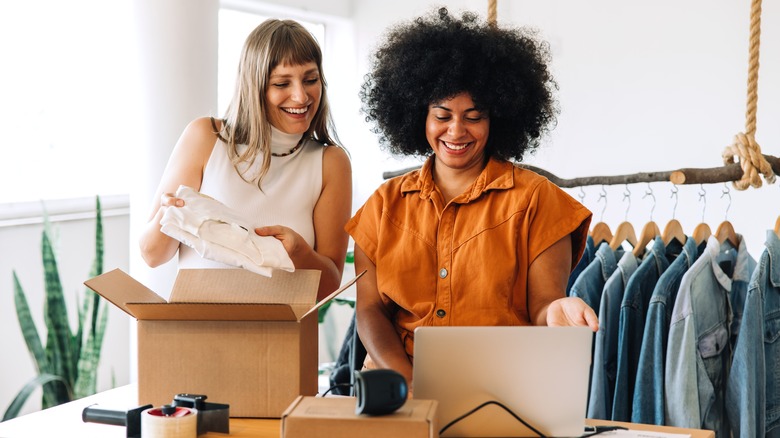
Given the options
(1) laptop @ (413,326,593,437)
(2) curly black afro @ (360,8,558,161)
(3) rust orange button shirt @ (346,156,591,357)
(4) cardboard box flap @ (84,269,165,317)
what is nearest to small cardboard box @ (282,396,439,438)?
(1) laptop @ (413,326,593,437)

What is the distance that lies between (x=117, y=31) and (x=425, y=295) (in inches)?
109

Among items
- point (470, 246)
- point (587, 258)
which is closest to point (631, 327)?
point (587, 258)

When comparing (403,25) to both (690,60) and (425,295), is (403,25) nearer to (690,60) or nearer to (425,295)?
(425,295)

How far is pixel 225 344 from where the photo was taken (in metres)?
1.63

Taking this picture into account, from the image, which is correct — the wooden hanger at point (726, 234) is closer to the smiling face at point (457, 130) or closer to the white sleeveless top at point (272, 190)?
the smiling face at point (457, 130)

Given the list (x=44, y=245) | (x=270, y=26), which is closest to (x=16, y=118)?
(x=44, y=245)

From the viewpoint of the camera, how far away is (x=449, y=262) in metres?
1.88

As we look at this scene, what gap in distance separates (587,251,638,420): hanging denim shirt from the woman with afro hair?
560mm

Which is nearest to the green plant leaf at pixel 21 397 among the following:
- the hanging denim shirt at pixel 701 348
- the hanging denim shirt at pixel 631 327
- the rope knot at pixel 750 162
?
the hanging denim shirt at pixel 631 327

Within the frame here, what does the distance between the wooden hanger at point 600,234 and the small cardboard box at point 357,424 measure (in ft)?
5.27

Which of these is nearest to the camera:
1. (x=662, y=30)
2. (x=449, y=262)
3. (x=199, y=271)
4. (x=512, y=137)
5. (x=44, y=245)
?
(x=199, y=271)

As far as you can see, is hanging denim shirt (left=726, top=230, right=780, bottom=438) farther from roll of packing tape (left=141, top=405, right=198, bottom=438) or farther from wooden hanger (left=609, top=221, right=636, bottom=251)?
roll of packing tape (left=141, top=405, right=198, bottom=438)

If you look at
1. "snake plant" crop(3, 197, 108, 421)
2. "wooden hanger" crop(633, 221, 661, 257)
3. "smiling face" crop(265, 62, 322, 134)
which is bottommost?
"snake plant" crop(3, 197, 108, 421)

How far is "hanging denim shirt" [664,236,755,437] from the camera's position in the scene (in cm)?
235
